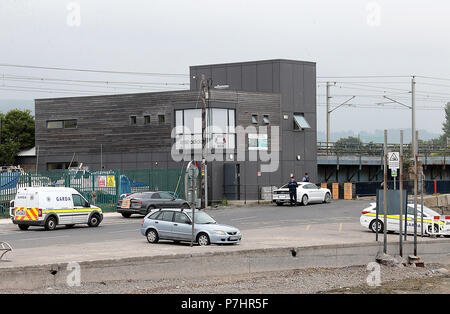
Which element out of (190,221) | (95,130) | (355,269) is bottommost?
(355,269)

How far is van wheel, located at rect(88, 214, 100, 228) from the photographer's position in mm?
35875

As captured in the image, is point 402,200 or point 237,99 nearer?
point 402,200

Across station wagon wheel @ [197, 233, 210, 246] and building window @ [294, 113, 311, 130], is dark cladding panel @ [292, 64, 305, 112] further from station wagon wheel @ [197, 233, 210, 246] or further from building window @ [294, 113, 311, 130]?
station wagon wheel @ [197, 233, 210, 246]

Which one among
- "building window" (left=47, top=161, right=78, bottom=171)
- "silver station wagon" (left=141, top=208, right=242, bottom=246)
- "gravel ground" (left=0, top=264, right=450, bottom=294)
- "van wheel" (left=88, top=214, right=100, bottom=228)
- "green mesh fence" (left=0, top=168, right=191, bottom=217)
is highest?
"building window" (left=47, top=161, right=78, bottom=171)

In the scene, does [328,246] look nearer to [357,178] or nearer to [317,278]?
[317,278]

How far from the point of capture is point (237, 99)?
57.6 meters

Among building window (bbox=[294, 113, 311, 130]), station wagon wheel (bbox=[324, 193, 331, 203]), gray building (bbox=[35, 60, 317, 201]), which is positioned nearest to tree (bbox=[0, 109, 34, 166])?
gray building (bbox=[35, 60, 317, 201])

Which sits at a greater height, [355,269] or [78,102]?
[78,102]

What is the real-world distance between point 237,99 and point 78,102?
13625 millimetres

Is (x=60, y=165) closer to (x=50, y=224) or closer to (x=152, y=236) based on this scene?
(x=50, y=224)

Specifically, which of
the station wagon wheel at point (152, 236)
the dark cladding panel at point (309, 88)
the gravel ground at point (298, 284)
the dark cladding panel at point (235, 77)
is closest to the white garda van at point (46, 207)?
the station wagon wheel at point (152, 236)

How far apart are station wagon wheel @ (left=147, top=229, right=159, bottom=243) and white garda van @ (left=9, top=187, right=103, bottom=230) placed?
7.93 meters

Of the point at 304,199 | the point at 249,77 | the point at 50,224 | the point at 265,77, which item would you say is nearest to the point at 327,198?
the point at 304,199
